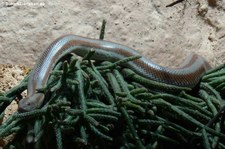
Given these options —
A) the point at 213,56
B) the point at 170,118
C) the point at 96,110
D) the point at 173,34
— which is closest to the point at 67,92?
the point at 96,110

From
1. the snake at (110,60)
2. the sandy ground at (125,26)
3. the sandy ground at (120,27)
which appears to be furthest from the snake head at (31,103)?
the sandy ground at (125,26)

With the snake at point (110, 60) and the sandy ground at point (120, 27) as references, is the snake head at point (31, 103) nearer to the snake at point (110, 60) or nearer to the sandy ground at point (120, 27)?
the snake at point (110, 60)

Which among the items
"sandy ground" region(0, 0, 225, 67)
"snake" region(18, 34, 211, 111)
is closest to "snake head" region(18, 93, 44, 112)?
"snake" region(18, 34, 211, 111)

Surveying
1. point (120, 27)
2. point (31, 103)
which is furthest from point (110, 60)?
point (31, 103)

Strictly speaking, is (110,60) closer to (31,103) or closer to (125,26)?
(125,26)

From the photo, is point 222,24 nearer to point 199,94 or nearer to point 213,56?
point 213,56

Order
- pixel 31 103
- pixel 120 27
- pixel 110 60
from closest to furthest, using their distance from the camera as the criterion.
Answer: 1. pixel 31 103
2. pixel 110 60
3. pixel 120 27

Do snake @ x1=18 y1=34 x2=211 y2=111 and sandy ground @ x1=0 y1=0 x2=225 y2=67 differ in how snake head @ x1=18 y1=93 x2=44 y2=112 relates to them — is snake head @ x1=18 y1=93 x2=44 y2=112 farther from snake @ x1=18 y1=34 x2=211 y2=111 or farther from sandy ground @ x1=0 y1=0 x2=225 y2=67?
sandy ground @ x1=0 y1=0 x2=225 y2=67
